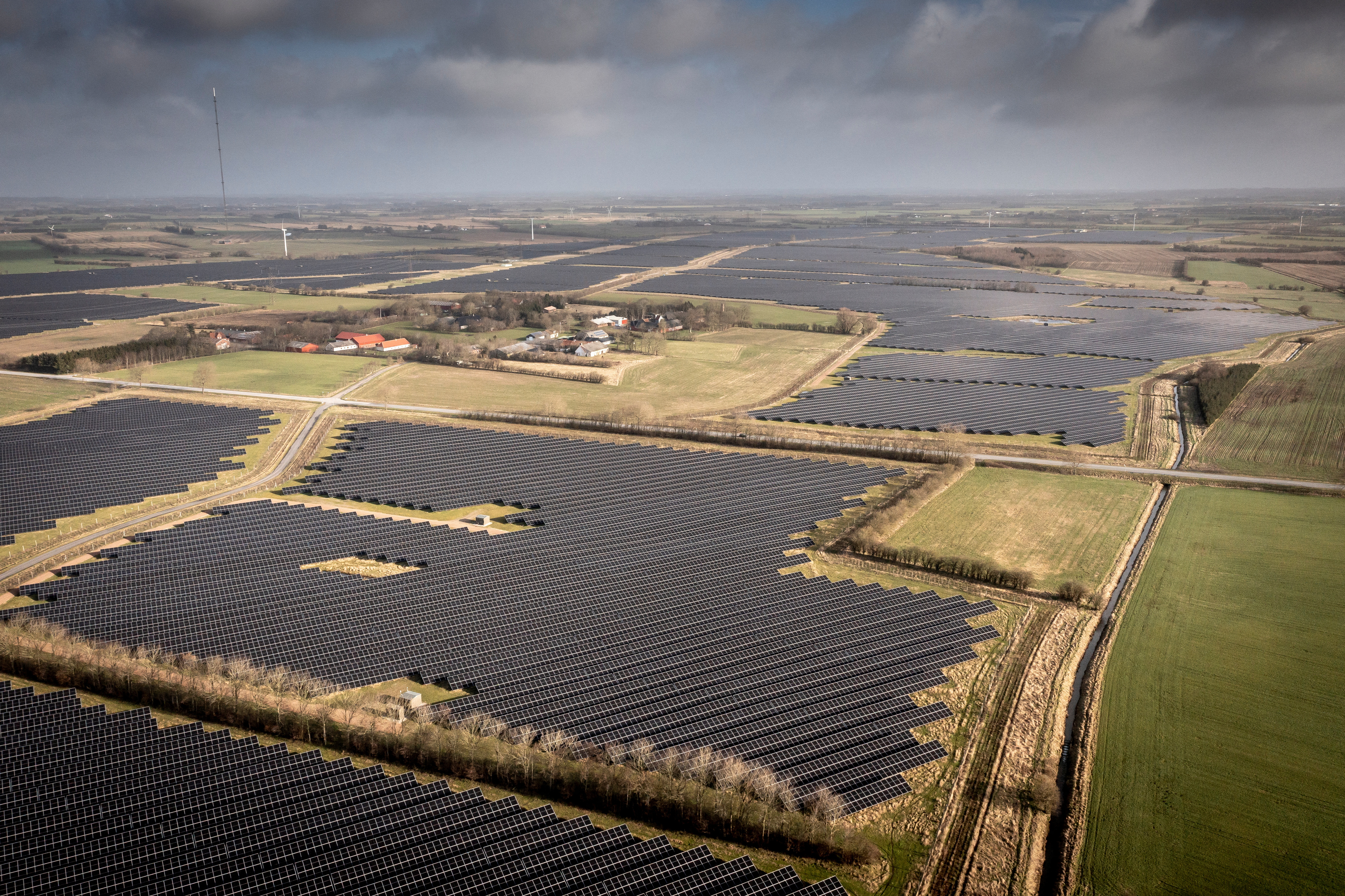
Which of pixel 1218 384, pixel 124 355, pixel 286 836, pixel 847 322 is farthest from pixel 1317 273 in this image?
pixel 124 355

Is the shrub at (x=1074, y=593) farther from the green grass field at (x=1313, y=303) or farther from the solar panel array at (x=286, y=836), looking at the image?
the green grass field at (x=1313, y=303)

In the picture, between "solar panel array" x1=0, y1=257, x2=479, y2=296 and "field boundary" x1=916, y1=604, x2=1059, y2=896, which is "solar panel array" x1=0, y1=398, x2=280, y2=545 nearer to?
"field boundary" x1=916, y1=604, x2=1059, y2=896

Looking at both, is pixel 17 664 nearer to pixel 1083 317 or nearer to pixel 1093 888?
pixel 1093 888

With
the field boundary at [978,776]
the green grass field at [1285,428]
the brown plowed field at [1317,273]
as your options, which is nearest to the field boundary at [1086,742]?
the field boundary at [978,776]

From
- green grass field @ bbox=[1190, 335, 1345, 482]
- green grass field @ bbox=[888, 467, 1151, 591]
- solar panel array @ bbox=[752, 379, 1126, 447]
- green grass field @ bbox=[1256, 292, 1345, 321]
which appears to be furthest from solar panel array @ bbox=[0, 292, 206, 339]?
green grass field @ bbox=[1256, 292, 1345, 321]

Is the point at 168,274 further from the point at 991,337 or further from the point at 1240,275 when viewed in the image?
the point at 1240,275

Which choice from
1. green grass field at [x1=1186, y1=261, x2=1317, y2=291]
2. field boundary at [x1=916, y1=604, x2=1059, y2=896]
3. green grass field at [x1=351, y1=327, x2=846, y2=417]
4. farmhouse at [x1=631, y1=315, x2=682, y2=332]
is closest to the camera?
field boundary at [x1=916, y1=604, x2=1059, y2=896]
